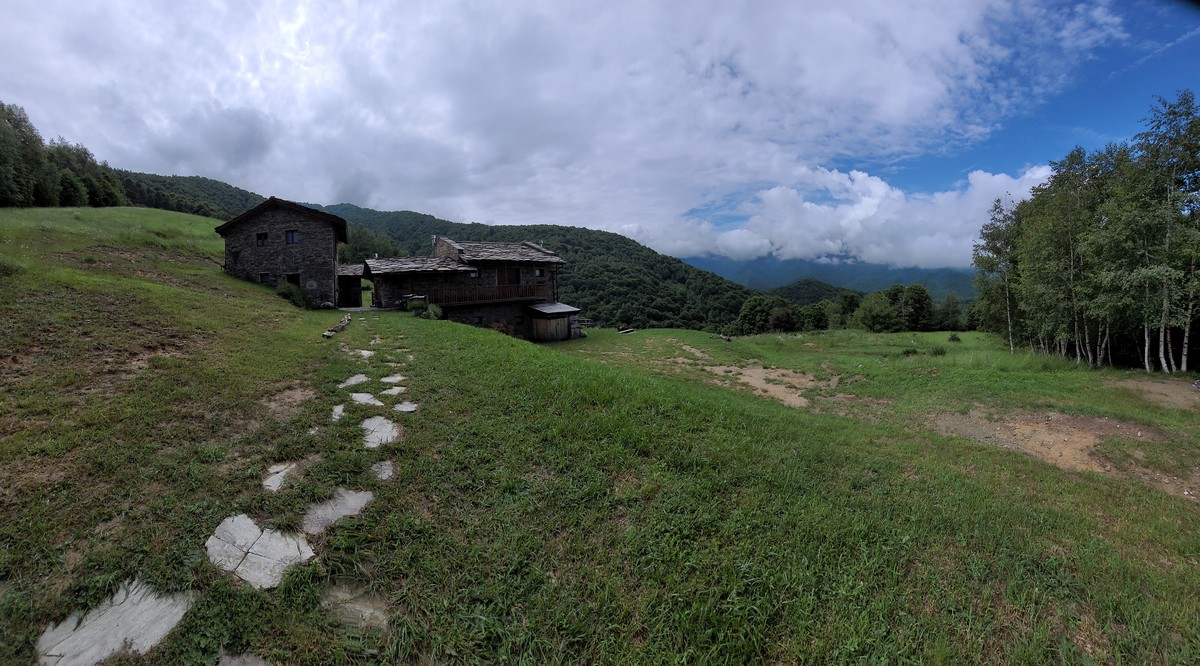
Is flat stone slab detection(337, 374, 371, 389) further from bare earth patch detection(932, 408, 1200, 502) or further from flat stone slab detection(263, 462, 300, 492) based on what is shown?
bare earth patch detection(932, 408, 1200, 502)

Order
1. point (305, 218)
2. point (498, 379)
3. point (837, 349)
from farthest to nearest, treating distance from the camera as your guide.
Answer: point (837, 349) → point (305, 218) → point (498, 379)

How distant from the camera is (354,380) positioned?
7.95m

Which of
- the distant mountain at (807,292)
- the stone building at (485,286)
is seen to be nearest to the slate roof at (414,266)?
the stone building at (485,286)

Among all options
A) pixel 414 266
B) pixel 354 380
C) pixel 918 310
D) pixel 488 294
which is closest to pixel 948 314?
pixel 918 310

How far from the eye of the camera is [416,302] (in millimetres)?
23938

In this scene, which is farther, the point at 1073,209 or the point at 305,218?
the point at 305,218

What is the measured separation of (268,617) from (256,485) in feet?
5.87

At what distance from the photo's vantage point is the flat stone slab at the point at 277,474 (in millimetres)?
4184

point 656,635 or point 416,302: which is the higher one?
point 416,302

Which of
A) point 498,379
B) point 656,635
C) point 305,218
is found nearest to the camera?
point 656,635

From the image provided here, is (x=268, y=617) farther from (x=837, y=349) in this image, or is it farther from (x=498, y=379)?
(x=837, y=349)

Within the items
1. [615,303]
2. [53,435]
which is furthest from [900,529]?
[615,303]

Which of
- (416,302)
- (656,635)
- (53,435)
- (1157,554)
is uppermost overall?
(416,302)

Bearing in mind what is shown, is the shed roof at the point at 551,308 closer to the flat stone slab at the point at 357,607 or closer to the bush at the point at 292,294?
the bush at the point at 292,294
